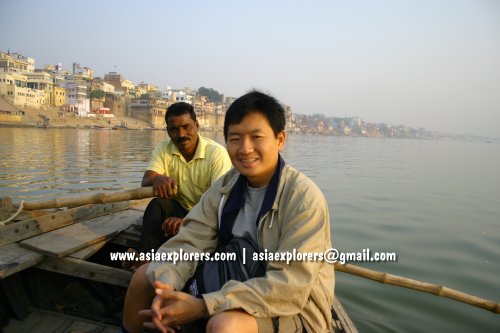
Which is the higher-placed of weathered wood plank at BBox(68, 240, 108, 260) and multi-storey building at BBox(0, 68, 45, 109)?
multi-storey building at BBox(0, 68, 45, 109)

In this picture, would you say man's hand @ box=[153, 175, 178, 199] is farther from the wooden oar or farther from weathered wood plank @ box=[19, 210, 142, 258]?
the wooden oar

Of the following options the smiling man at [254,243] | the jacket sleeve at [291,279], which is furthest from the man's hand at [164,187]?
the jacket sleeve at [291,279]

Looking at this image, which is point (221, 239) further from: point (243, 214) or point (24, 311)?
point (24, 311)

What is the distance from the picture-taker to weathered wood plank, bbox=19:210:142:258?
9.41ft

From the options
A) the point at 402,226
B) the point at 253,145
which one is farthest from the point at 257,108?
the point at 402,226

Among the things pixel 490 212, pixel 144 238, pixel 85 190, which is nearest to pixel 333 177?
pixel 490 212

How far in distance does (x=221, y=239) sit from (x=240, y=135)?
635 mm

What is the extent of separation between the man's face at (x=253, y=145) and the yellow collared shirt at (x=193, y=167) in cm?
151

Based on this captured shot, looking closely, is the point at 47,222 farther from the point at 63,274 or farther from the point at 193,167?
the point at 193,167

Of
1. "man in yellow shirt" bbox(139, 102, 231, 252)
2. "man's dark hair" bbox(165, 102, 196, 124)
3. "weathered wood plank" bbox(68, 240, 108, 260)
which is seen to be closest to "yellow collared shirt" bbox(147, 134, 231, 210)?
"man in yellow shirt" bbox(139, 102, 231, 252)

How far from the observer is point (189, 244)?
82.3 inches

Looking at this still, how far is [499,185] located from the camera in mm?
15062

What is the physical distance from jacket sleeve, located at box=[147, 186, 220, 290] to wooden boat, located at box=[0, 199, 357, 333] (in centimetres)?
85

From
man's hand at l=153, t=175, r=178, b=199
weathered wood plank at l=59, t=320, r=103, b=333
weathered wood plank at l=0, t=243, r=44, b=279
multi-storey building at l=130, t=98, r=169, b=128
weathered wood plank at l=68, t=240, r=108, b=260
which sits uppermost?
multi-storey building at l=130, t=98, r=169, b=128
